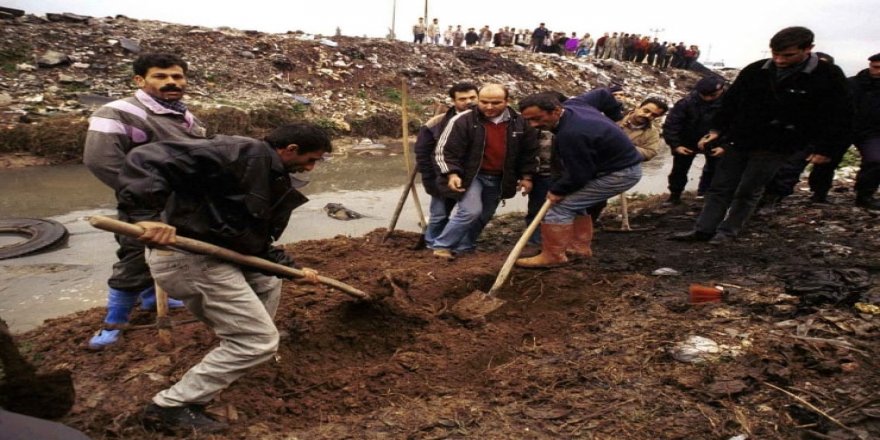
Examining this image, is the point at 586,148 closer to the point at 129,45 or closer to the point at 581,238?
the point at 581,238

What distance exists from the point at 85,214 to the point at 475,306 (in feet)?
17.8

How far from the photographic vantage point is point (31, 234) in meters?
5.18

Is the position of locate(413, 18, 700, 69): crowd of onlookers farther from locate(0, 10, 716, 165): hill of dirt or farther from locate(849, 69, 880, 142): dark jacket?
locate(849, 69, 880, 142): dark jacket

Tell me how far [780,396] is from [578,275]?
1914 millimetres

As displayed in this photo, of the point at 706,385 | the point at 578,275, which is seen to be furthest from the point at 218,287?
the point at 578,275

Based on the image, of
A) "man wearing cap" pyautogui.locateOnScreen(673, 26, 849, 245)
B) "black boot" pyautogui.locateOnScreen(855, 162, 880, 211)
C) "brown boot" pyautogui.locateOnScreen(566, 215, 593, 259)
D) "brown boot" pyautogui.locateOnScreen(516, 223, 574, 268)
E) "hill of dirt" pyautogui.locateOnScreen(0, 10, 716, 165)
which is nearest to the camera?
"man wearing cap" pyautogui.locateOnScreen(673, 26, 849, 245)

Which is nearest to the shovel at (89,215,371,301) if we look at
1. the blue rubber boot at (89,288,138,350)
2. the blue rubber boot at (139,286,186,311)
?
the blue rubber boot at (89,288,138,350)

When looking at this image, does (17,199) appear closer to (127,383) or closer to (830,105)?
(127,383)

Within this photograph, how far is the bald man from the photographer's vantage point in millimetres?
4199

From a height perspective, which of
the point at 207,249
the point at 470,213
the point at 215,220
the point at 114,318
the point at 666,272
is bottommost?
the point at 114,318

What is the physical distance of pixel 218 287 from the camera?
221 centimetres

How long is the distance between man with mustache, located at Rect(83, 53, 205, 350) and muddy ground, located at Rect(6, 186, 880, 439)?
0.98 ft

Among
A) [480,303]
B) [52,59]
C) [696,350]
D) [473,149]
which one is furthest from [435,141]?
[52,59]

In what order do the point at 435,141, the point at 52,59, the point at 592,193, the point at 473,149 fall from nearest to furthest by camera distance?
the point at 592,193 → the point at 473,149 → the point at 435,141 → the point at 52,59
